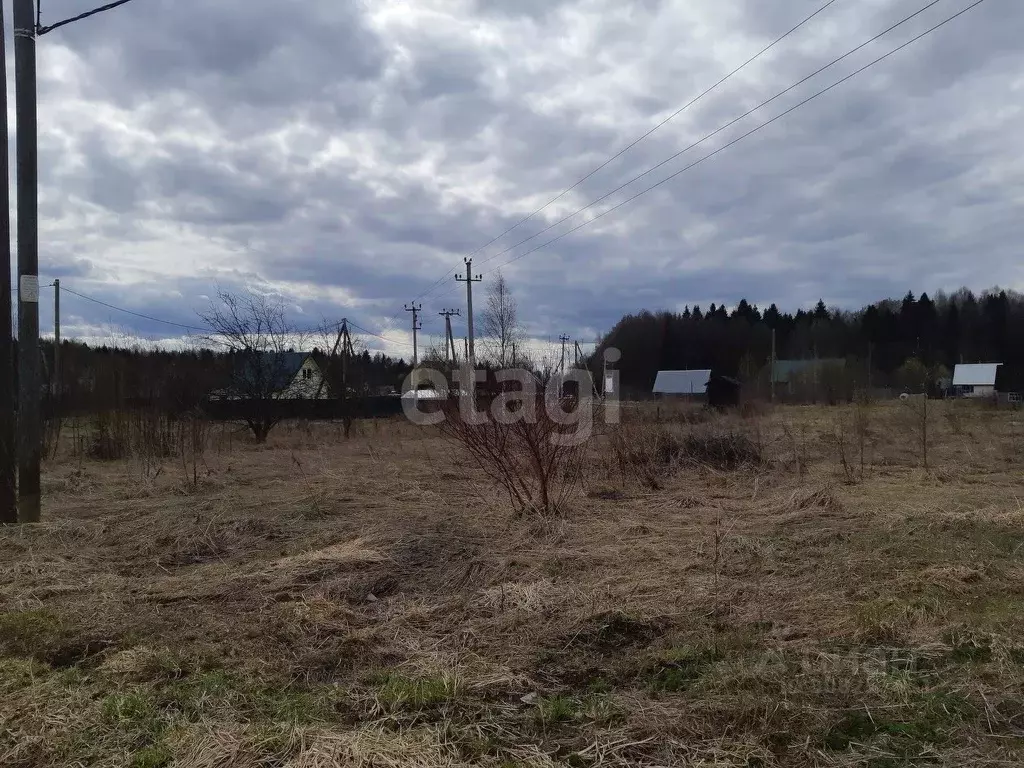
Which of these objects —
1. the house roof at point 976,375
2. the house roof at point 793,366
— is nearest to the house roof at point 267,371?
the house roof at point 793,366

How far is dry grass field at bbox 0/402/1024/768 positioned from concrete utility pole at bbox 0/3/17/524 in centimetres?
53

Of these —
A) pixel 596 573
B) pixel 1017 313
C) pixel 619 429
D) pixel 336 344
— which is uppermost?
pixel 1017 313

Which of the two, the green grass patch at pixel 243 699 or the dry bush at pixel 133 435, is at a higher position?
the dry bush at pixel 133 435

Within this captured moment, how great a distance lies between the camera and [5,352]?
6.82 m

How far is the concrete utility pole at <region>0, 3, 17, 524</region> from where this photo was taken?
6.81 metres

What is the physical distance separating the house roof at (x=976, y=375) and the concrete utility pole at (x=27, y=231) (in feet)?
209

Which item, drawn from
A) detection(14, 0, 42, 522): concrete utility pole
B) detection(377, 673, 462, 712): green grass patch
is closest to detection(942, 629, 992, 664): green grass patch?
detection(377, 673, 462, 712): green grass patch

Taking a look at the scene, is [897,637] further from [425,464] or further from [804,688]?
[425,464]

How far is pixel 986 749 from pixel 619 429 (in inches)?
317

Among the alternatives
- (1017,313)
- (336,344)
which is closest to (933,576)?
(336,344)

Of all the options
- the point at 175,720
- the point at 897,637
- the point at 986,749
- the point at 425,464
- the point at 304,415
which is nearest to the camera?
the point at 986,749

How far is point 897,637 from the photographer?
3.65m

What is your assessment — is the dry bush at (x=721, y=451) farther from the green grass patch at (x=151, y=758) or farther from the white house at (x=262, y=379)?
the white house at (x=262, y=379)

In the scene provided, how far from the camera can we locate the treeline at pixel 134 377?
1354 cm
